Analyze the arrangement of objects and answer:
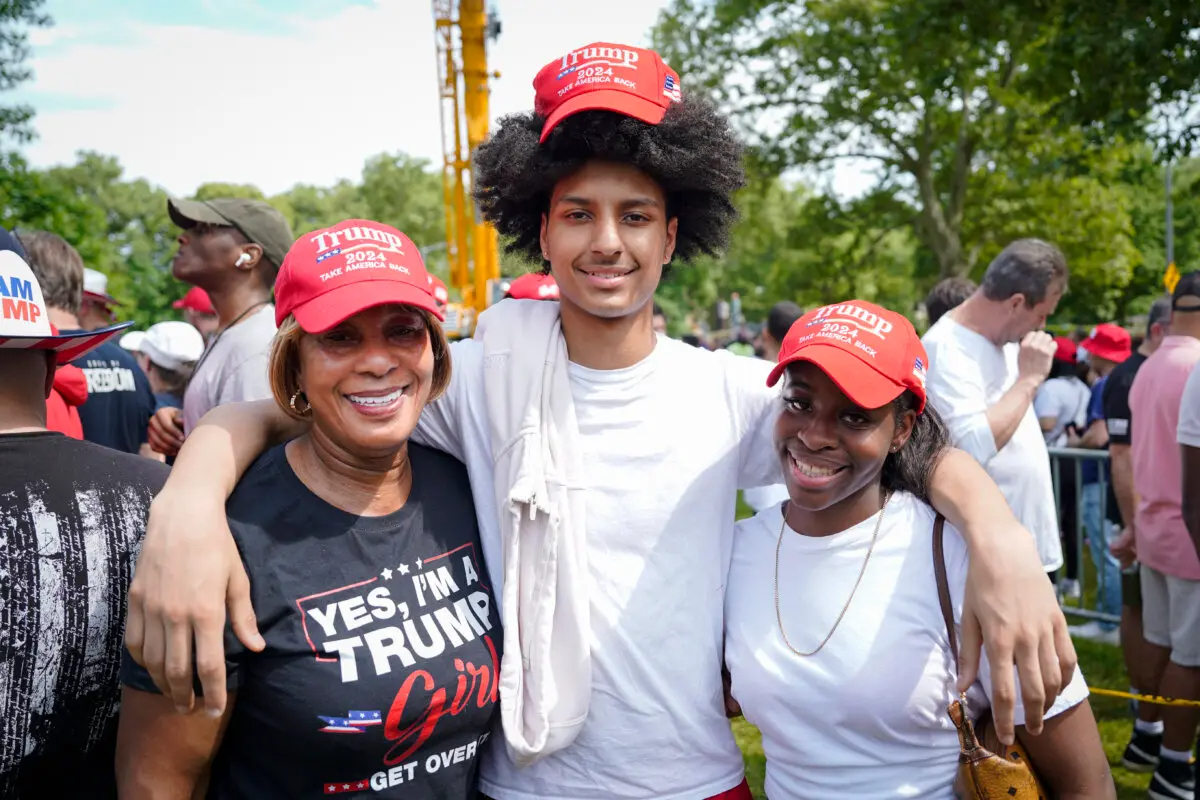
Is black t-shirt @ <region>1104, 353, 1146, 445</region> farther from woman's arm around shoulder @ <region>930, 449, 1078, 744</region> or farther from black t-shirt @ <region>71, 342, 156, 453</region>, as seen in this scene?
black t-shirt @ <region>71, 342, 156, 453</region>

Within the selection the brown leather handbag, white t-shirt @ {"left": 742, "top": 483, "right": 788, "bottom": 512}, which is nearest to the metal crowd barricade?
white t-shirt @ {"left": 742, "top": 483, "right": 788, "bottom": 512}

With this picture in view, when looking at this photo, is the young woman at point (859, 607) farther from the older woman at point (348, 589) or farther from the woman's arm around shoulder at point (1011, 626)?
the older woman at point (348, 589)

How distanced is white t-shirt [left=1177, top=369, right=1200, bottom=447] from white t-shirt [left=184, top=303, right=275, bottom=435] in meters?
3.49

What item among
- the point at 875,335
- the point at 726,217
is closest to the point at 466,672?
the point at 875,335

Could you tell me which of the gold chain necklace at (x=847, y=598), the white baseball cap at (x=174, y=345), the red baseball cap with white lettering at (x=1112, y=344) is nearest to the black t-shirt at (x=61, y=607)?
the gold chain necklace at (x=847, y=598)

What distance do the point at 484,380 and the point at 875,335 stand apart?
36.0 inches

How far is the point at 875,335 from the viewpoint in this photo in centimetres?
211

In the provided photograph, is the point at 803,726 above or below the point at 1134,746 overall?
above

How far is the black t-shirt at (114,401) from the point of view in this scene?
4875 mm

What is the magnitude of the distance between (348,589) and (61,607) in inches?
21.1

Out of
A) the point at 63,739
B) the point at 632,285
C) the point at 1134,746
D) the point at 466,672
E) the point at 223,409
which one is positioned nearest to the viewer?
the point at 63,739

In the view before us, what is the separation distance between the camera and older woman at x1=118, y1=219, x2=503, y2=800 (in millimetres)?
1823

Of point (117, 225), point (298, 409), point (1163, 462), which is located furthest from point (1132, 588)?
A: point (117, 225)

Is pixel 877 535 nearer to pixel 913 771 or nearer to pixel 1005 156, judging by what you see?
pixel 913 771
